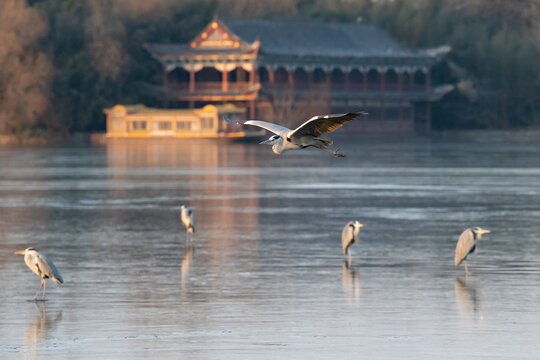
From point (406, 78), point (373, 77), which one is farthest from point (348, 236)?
point (406, 78)

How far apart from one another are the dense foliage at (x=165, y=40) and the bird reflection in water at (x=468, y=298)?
68439 mm

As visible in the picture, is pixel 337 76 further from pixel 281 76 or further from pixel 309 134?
pixel 309 134

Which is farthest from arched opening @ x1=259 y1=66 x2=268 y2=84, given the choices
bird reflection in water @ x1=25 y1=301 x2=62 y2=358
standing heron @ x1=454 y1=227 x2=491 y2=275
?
bird reflection in water @ x1=25 y1=301 x2=62 y2=358

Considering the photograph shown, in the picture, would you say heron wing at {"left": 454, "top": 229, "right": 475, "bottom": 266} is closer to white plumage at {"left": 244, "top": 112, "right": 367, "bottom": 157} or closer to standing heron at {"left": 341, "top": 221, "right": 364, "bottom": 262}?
standing heron at {"left": 341, "top": 221, "right": 364, "bottom": 262}

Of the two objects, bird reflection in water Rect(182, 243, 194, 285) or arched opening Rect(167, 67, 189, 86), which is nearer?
bird reflection in water Rect(182, 243, 194, 285)

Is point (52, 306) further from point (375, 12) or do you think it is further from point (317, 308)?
point (375, 12)

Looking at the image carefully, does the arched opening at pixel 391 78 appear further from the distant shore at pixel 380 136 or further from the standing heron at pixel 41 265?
the standing heron at pixel 41 265

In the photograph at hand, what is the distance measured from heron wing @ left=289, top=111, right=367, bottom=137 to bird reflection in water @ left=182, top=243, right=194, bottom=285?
7.64m

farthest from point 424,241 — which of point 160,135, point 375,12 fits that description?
point 375,12

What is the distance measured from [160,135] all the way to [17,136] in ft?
30.4

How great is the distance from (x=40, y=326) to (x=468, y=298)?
548 centimetres

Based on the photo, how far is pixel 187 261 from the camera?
21.3 meters

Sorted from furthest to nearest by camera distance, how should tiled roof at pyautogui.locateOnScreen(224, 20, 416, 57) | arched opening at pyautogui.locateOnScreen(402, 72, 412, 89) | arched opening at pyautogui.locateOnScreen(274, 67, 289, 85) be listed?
arched opening at pyautogui.locateOnScreen(402, 72, 412, 89), arched opening at pyautogui.locateOnScreen(274, 67, 289, 85), tiled roof at pyautogui.locateOnScreen(224, 20, 416, 57)

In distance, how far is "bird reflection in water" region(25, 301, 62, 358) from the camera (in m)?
14.4
